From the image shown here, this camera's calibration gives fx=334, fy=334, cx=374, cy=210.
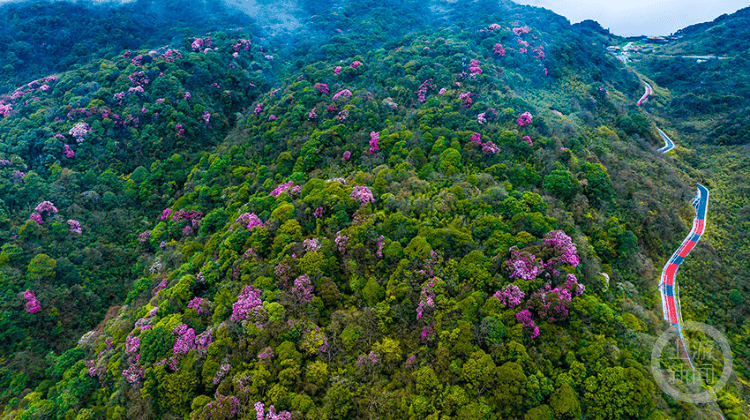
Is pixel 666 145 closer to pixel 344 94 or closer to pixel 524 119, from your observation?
pixel 524 119

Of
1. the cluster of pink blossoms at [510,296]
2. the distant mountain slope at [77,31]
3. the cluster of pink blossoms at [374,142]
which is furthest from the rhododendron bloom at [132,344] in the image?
the distant mountain slope at [77,31]

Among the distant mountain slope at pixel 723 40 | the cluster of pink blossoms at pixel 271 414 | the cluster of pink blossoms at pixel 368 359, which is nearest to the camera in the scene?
the cluster of pink blossoms at pixel 271 414

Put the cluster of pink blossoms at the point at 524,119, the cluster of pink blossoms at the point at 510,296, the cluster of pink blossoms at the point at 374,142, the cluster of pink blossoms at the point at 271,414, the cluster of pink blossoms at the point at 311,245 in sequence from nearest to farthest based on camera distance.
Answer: the cluster of pink blossoms at the point at 271,414 → the cluster of pink blossoms at the point at 510,296 → the cluster of pink blossoms at the point at 311,245 → the cluster of pink blossoms at the point at 374,142 → the cluster of pink blossoms at the point at 524,119

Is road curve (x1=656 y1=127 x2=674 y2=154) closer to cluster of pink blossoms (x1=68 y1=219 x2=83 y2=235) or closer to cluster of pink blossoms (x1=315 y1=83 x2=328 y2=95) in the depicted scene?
cluster of pink blossoms (x1=315 y1=83 x2=328 y2=95)

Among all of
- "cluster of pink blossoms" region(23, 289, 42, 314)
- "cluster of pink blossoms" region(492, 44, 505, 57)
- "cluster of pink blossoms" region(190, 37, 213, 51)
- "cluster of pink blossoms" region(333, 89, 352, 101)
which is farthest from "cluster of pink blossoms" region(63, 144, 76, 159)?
"cluster of pink blossoms" region(492, 44, 505, 57)

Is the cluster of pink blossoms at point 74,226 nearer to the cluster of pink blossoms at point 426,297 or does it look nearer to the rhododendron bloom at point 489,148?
the cluster of pink blossoms at point 426,297

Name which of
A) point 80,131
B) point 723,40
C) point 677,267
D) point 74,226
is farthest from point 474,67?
point 723,40

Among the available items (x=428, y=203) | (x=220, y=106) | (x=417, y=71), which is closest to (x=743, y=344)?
(x=428, y=203)
